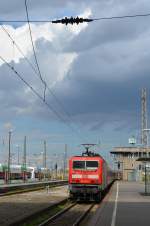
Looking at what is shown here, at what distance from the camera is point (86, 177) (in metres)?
33.2

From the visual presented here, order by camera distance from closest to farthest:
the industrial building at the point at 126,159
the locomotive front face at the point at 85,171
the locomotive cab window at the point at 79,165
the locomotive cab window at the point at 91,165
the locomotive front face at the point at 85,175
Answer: the locomotive front face at the point at 85,175, the locomotive front face at the point at 85,171, the locomotive cab window at the point at 91,165, the locomotive cab window at the point at 79,165, the industrial building at the point at 126,159

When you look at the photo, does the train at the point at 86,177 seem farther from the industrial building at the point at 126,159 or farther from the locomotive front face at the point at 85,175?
the industrial building at the point at 126,159

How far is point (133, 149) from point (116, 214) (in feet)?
419

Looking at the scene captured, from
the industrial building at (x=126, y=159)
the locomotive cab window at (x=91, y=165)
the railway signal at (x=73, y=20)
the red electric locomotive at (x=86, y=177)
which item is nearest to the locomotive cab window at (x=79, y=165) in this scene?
the red electric locomotive at (x=86, y=177)

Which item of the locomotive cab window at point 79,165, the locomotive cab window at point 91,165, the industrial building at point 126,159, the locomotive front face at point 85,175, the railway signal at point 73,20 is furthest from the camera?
the industrial building at point 126,159

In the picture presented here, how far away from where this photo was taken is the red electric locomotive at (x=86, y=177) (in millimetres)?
32938

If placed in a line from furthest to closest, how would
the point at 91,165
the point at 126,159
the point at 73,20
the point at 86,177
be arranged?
the point at 126,159 → the point at 91,165 → the point at 86,177 → the point at 73,20

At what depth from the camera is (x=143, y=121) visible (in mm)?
101312

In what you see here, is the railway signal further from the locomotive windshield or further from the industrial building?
the industrial building

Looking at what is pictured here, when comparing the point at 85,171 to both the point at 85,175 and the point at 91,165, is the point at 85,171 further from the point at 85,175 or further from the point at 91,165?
the point at 91,165

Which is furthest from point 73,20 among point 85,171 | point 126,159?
point 126,159

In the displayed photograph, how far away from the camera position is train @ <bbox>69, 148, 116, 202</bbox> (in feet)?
108

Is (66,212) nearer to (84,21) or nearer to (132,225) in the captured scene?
(132,225)

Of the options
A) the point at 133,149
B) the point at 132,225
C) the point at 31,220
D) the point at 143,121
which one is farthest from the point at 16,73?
the point at 133,149
